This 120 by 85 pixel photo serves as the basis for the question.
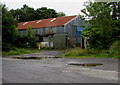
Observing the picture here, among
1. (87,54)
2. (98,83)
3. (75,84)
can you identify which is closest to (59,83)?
(75,84)

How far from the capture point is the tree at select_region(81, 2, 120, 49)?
2067 cm

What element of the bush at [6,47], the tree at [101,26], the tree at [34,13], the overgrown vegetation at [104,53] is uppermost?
the tree at [34,13]

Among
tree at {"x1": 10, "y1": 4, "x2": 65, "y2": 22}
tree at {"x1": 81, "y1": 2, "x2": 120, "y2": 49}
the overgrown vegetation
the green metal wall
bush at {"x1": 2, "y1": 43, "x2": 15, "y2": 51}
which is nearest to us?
the overgrown vegetation

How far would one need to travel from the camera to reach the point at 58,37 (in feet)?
124

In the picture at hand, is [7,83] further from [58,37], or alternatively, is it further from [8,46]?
[58,37]

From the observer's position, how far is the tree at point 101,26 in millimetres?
20666

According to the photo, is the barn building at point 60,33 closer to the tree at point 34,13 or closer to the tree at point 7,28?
the tree at point 7,28

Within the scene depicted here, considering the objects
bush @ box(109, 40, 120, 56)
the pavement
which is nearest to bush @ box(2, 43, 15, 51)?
bush @ box(109, 40, 120, 56)

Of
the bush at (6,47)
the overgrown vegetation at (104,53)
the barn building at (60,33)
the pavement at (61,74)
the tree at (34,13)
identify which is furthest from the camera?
the tree at (34,13)

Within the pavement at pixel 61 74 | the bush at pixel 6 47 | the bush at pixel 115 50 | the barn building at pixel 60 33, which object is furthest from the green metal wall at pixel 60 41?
the pavement at pixel 61 74

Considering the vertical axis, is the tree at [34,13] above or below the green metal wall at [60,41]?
above

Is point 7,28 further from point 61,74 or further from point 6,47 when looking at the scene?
point 61,74

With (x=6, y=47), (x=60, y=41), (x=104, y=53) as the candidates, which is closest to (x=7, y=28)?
(x=6, y=47)

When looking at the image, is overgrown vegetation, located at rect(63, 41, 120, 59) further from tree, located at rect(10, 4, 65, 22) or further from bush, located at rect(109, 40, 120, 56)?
tree, located at rect(10, 4, 65, 22)
